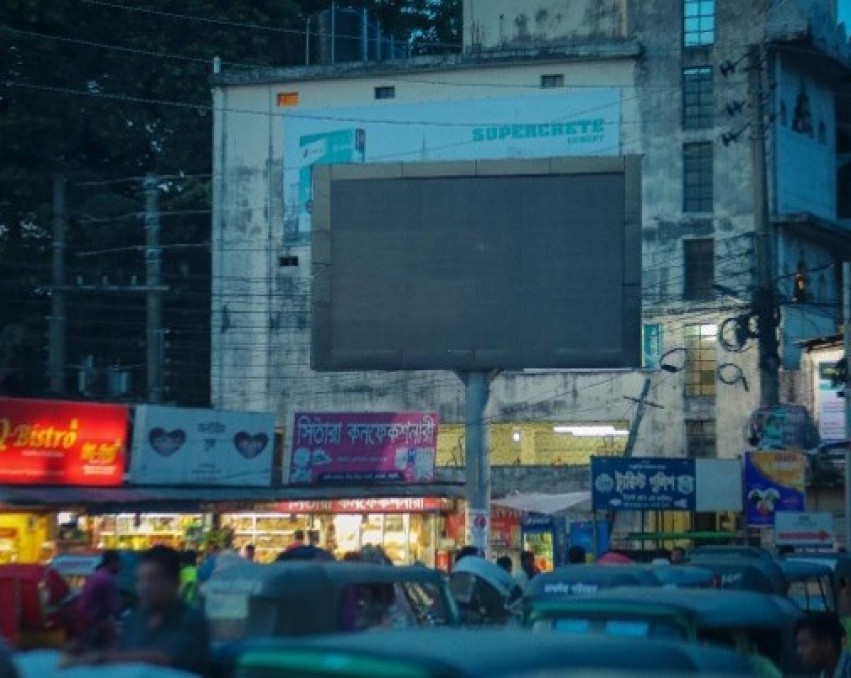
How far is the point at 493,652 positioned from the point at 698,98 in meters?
43.2

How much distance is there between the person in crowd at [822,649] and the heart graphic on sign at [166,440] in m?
22.5

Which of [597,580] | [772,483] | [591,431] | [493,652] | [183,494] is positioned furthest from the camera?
[591,431]

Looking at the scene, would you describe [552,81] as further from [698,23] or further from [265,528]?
[265,528]

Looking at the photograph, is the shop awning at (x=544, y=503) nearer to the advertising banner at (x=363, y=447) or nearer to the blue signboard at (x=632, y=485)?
the advertising banner at (x=363, y=447)

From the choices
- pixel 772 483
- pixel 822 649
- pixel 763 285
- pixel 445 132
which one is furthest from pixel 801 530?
pixel 445 132

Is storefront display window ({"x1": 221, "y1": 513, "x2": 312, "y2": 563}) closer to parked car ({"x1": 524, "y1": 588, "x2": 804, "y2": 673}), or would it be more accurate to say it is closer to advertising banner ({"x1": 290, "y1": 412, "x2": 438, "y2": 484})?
advertising banner ({"x1": 290, "y1": 412, "x2": 438, "y2": 484})

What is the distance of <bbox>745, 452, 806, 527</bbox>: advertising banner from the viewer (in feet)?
92.7

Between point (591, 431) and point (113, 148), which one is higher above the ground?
point (113, 148)

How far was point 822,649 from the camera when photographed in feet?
32.8

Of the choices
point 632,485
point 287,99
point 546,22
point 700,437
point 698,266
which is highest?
point 546,22

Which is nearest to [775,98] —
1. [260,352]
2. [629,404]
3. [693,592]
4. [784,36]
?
[784,36]

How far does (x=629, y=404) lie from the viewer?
155ft

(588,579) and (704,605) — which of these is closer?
(704,605)

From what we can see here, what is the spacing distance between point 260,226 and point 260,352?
3.48m
